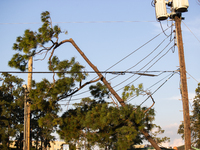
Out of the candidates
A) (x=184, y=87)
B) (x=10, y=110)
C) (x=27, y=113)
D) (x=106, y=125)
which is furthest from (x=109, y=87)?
(x=10, y=110)

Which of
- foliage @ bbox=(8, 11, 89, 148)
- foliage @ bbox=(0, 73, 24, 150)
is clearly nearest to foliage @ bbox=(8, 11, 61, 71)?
foliage @ bbox=(8, 11, 89, 148)

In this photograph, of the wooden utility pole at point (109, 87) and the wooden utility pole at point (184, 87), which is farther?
the wooden utility pole at point (109, 87)

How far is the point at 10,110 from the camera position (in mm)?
39031

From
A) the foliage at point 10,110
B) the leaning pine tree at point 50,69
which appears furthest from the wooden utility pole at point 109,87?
the foliage at point 10,110

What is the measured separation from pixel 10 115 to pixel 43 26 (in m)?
27.6

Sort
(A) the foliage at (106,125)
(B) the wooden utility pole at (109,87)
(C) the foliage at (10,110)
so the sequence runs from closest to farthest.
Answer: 1. (A) the foliage at (106,125)
2. (B) the wooden utility pole at (109,87)
3. (C) the foliage at (10,110)

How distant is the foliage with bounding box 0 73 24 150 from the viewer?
37.7 meters

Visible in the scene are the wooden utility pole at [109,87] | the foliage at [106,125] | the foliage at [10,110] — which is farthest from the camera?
the foliage at [10,110]

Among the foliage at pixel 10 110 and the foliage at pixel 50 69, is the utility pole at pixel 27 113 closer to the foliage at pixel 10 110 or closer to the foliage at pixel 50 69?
the foliage at pixel 50 69

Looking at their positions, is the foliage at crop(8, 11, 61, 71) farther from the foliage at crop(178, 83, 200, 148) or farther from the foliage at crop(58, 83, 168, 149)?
the foliage at crop(178, 83, 200, 148)

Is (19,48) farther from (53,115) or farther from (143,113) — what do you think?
(143,113)

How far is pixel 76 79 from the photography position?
1451 cm

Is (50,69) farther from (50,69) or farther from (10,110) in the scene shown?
(10,110)

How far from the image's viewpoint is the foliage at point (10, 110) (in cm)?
3769
